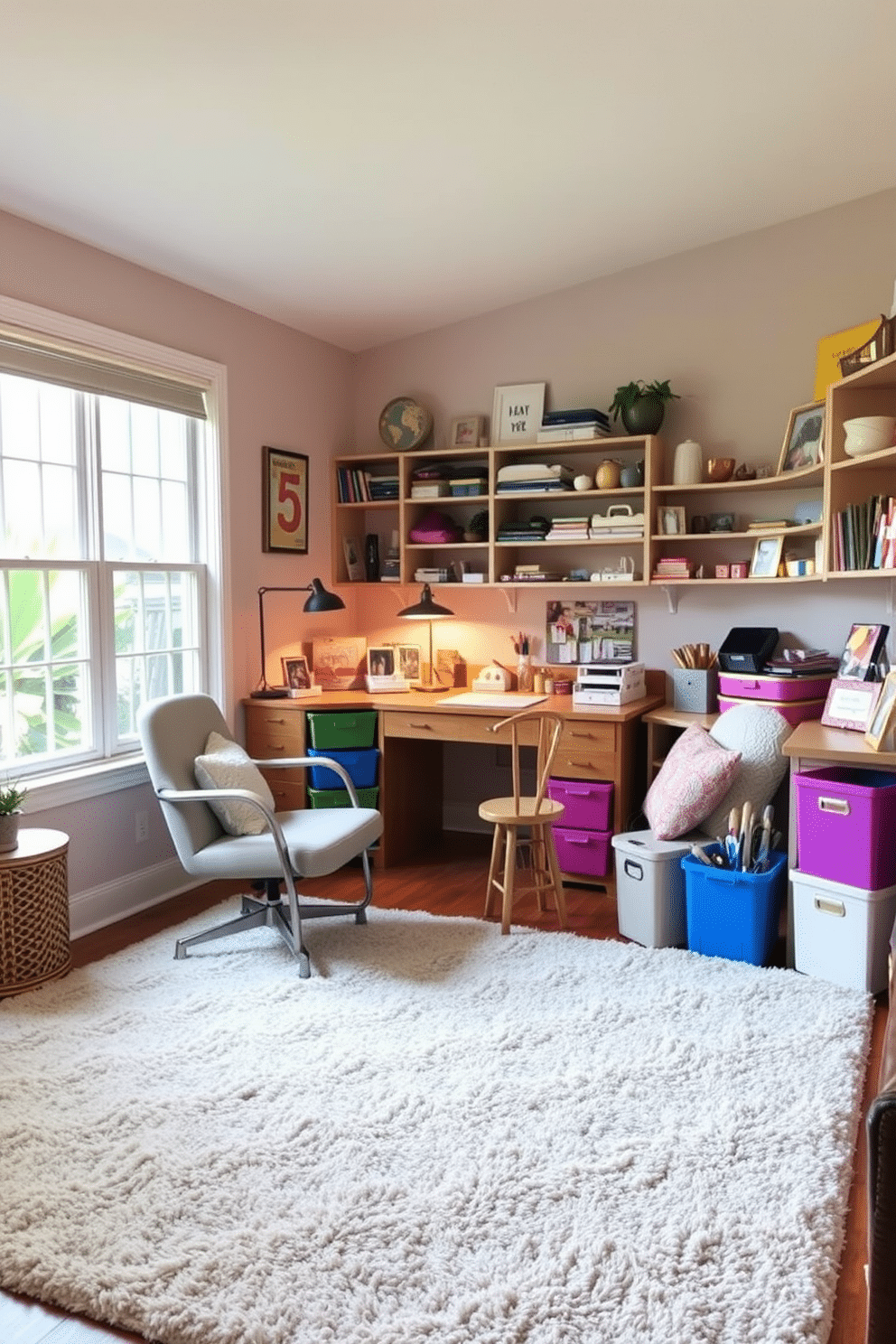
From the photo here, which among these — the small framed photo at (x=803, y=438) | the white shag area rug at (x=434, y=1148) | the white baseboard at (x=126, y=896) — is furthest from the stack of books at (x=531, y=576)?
the white baseboard at (x=126, y=896)

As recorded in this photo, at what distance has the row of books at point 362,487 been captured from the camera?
4.80m

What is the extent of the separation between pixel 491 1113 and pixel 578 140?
291 centimetres

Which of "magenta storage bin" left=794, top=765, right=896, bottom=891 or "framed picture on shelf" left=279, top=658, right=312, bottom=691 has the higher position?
"framed picture on shelf" left=279, top=658, right=312, bottom=691

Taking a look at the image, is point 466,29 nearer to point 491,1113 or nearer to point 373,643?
point 491,1113

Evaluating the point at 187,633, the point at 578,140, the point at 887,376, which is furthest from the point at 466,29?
the point at 187,633

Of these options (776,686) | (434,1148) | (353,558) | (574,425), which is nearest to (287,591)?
(353,558)

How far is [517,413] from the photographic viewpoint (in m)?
4.62

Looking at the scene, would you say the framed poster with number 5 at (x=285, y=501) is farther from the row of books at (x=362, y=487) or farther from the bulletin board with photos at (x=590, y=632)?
the bulletin board with photos at (x=590, y=632)

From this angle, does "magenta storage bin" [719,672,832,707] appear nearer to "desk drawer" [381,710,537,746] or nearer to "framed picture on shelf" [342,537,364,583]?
"desk drawer" [381,710,537,746]

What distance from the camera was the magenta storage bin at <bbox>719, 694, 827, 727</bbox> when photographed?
12.4 feet

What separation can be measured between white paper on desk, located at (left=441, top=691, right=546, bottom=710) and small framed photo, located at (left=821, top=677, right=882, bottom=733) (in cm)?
123

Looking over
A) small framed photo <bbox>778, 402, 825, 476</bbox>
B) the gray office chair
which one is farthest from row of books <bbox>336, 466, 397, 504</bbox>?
small framed photo <bbox>778, 402, 825, 476</bbox>

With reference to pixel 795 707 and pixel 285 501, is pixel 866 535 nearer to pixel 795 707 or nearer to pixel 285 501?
pixel 795 707

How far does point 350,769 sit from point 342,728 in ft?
0.59
